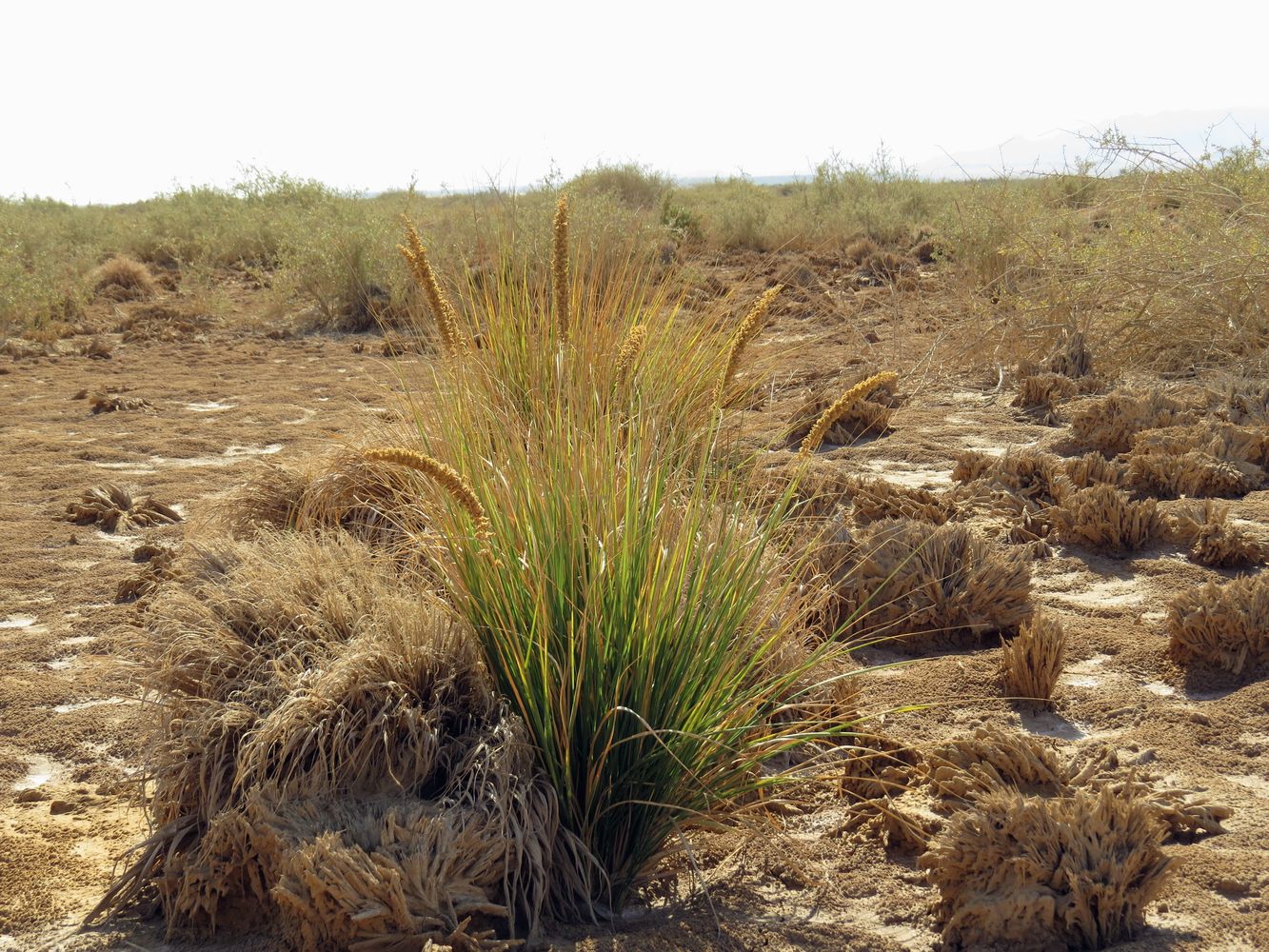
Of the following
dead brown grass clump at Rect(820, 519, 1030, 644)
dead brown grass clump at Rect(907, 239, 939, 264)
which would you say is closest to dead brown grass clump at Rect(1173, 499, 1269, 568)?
dead brown grass clump at Rect(820, 519, 1030, 644)

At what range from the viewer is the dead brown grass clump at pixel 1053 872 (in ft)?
6.06

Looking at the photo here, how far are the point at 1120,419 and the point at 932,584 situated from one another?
215cm

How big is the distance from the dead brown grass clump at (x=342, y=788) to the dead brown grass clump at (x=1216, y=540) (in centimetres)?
259

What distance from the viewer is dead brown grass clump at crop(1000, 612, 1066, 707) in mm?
2814

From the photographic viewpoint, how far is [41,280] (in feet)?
34.1

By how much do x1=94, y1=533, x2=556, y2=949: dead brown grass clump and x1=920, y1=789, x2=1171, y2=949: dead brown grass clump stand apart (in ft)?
2.37

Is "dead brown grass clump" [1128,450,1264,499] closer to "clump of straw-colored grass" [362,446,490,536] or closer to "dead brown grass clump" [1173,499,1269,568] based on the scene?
"dead brown grass clump" [1173,499,1269,568]

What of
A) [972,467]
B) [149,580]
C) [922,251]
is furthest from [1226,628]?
[922,251]

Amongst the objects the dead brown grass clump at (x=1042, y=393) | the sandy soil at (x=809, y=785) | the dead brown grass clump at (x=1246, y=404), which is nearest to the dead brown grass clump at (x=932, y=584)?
the sandy soil at (x=809, y=785)

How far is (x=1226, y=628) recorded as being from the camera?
9.56 ft

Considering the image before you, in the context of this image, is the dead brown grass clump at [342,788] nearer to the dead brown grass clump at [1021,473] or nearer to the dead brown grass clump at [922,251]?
the dead brown grass clump at [1021,473]

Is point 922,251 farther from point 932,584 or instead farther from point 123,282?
point 932,584

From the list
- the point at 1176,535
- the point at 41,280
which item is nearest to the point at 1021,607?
the point at 1176,535

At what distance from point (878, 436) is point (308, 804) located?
4224 mm
